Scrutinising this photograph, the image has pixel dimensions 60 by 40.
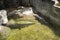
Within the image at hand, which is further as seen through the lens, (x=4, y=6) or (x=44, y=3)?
(x=4, y=6)

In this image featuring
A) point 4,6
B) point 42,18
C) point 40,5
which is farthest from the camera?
point 4,6

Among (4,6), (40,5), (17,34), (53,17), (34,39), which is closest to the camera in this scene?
(34,39)

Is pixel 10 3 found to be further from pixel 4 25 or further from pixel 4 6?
pixel 4 25

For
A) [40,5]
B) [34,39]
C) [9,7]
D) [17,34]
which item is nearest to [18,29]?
[17,34]

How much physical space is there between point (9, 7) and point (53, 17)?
5.07 metres

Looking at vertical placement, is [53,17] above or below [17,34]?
above

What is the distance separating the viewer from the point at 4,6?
44.4 ft

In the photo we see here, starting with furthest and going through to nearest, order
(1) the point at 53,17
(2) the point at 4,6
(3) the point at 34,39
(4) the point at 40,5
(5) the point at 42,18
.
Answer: (2) the point at 4,6 < (4) the point at 40,5 < (5) the point at 42,18 < (1) the point at 53,17 < (3) the point at 34,39

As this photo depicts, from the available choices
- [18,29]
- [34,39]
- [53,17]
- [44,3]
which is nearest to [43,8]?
[44,3]

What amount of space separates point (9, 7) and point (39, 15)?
3.43m

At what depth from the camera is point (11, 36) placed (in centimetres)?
883

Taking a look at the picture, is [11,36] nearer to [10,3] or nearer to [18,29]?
[18,29]

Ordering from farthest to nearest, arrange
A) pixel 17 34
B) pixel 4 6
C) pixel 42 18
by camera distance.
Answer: pixel 4 6 → pixel 42 18 → pixel 17 34

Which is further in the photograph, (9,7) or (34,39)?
(9,7)
